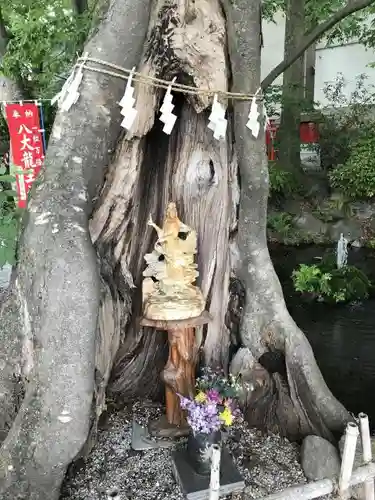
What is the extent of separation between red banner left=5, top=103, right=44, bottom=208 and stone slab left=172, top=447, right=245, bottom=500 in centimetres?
351

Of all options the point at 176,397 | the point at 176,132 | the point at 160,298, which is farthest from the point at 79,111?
the point at 176,397

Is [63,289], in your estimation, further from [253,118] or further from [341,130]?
[341,130]

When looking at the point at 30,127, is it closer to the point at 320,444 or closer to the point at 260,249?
the point at 260,249

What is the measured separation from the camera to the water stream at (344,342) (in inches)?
179

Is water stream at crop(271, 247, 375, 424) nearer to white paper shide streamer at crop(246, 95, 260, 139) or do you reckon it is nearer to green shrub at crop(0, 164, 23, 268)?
white paper shide streamer at crop(246, 95, 260, 139)

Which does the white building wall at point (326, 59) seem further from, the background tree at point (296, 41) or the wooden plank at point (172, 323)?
the wooden plank at point (172, 323)

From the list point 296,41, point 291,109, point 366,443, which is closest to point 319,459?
point 366,443

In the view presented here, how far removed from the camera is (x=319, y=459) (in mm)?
2869

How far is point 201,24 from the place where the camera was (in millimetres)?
2760

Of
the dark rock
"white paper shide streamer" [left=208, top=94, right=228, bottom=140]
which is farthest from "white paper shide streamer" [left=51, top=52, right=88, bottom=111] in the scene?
the dark rock

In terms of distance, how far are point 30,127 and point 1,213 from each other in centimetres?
276

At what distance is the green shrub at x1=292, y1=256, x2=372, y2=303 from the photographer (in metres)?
6.92

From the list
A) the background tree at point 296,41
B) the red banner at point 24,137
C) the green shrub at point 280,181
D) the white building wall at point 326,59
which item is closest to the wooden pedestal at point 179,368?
the red banner at point 24,137

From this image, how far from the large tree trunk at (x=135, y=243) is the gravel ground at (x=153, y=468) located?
20 centimetres
